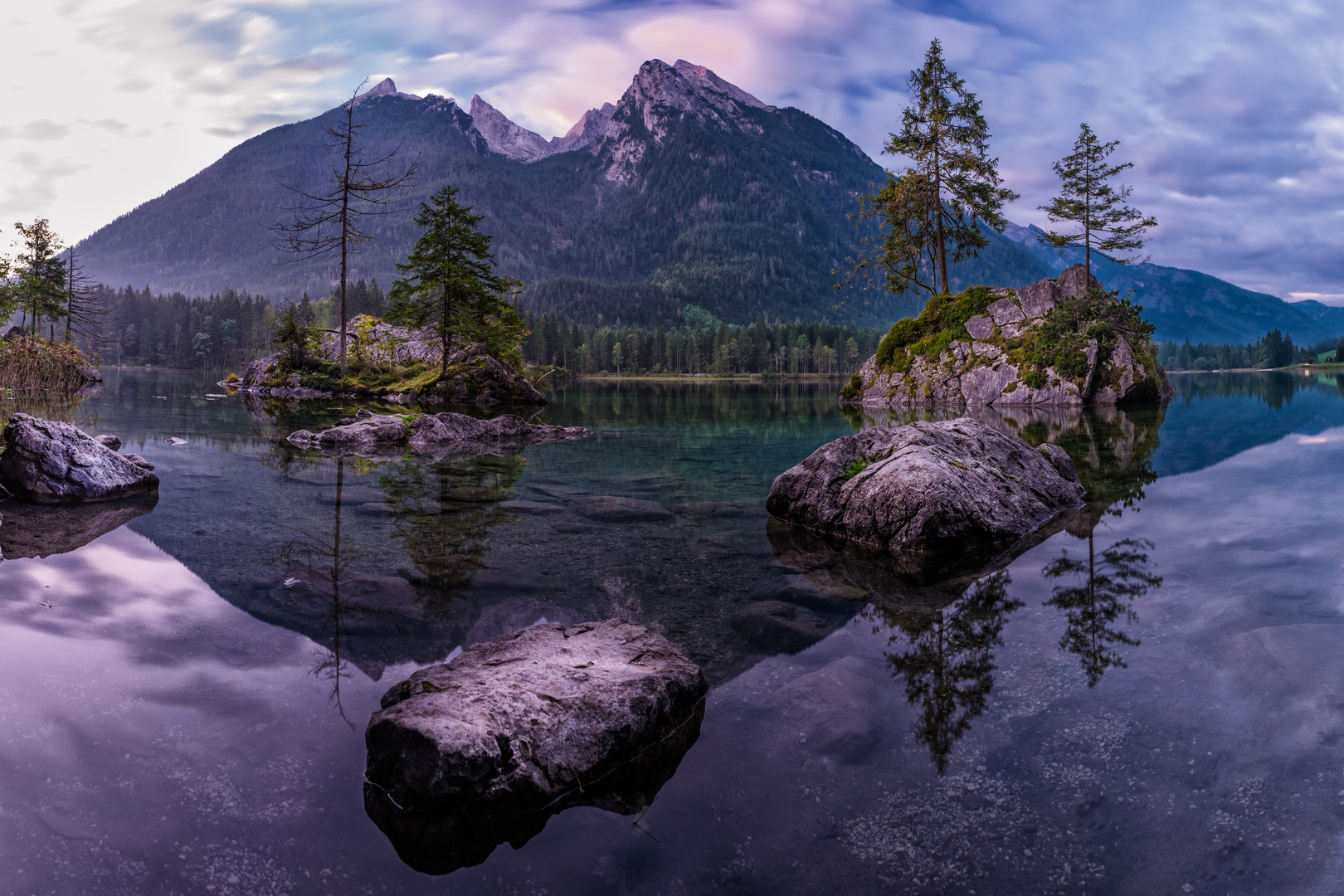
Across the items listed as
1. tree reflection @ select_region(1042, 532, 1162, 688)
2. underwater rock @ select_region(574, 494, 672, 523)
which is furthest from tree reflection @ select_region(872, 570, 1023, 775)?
underwater rock @ select_region(574, 494, 672, 523)

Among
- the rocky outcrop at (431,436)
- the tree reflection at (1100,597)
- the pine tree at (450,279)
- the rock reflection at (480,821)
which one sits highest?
the pine tree at (450,279)

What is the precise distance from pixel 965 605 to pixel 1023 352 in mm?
36550

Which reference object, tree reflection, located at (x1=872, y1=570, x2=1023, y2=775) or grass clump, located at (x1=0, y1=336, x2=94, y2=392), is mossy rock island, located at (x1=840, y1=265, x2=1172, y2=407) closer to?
tree reflection, located at (x1=872, y1=570, x2=1023, y2=775)

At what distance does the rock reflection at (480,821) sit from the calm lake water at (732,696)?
6cm

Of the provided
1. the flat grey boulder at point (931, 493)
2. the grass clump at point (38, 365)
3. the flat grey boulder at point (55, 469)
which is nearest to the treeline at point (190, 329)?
the grass clump at point (38, 365)

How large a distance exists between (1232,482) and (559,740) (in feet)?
51.1

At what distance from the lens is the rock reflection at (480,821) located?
11.1ft

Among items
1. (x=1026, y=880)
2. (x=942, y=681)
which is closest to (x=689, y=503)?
(x=942, y=681)

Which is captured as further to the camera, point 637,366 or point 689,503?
point 637,366

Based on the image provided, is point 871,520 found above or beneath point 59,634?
above

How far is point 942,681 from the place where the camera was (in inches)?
203

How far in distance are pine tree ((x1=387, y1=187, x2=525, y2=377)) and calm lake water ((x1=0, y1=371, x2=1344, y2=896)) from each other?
1043 inches

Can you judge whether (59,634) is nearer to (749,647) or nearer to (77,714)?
(77,714)

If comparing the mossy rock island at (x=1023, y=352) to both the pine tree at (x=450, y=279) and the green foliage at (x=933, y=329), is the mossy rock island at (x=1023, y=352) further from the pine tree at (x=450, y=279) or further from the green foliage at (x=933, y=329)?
the pine tree at (x=450, y=279)
